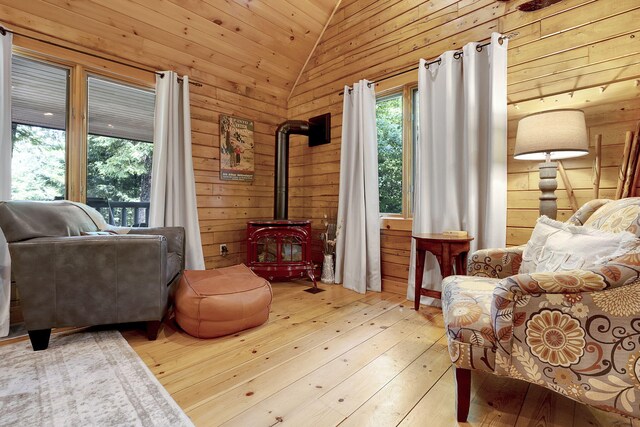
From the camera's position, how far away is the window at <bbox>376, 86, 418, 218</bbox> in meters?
2.98

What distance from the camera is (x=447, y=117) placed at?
2520 millimetres

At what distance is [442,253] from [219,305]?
1.60m

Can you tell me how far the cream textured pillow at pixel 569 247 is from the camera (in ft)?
3.66

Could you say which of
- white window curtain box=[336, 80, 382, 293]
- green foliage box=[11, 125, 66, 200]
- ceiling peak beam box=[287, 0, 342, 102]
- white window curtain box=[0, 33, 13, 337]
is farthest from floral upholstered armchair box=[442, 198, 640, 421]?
ceiling peak beam box=[287, 0, 342, 102]

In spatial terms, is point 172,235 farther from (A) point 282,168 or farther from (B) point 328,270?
(B) point 328,270

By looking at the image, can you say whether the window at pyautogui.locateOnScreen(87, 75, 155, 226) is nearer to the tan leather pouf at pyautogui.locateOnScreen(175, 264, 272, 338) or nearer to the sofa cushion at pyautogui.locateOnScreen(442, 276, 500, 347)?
the tan leather pouf at pyautogui.locateOnScreen(175, 264, 272, 338)

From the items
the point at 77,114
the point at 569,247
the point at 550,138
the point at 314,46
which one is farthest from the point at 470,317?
the point at 314,46

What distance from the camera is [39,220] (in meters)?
1.74

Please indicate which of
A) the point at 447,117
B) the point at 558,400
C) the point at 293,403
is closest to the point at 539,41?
the point at 447,117

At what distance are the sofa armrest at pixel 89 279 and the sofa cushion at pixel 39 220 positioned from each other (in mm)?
71

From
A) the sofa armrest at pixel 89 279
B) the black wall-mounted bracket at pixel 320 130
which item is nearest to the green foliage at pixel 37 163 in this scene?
the sofa armrest at pixel 89 279

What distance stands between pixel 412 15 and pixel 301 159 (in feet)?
6.43

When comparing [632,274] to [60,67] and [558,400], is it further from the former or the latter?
[60,67]

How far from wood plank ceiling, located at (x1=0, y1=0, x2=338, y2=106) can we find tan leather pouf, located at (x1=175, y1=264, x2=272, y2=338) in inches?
89.9
